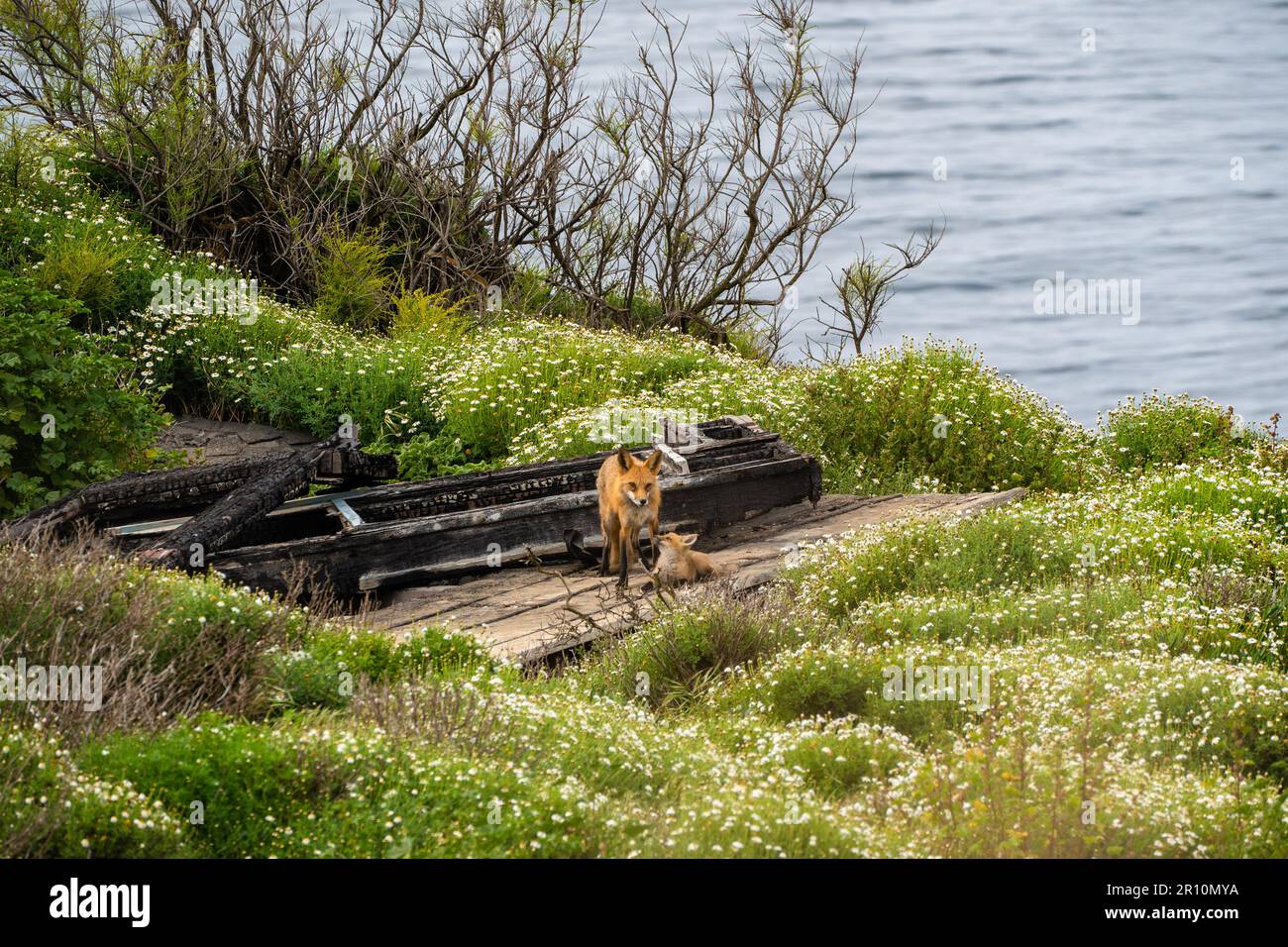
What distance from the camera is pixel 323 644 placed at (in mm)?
7484

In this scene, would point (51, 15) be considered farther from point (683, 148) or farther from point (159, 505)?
point (159, 505)

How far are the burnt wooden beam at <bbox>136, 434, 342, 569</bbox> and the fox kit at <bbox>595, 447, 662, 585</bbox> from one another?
2.25 metres

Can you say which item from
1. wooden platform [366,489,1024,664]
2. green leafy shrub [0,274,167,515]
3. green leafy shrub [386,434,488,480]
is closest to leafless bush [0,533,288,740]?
wooden platform [366,489,1024,664]

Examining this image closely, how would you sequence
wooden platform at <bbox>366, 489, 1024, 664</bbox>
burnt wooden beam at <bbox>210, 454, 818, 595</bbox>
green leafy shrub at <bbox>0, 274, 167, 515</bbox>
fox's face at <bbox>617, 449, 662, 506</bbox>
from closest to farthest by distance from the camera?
1. wooden platform at <bbox>366, 489, 1024, 664</bbox>
2. fox's face at <bbox>617, 449, 662, 506</bbox>
3. burnt wooden beam at <bbox>210, 454, 818, 595</bbox>
4. green leafy shrub at <bbox>0, 274, 167, 515</bbox>

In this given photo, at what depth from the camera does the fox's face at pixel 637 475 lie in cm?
862

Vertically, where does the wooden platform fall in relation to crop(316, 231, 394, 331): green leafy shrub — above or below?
below

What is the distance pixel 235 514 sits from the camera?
30.1 ft

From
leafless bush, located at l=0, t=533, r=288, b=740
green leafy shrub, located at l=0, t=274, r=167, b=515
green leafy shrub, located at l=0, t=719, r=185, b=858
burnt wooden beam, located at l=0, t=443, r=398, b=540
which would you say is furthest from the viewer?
green leafy shrub, located at l=0, t=274, r=167, b=515

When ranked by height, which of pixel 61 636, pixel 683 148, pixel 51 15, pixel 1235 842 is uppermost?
pixel 51 15

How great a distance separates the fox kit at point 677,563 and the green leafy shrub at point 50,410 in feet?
15.5

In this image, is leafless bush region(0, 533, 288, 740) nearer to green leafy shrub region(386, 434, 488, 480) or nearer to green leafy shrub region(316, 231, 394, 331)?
green leafy shrub region(386, 434, 488, 480)

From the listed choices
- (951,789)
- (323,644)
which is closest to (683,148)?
(323,644)

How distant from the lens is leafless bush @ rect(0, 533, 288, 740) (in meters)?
5.94

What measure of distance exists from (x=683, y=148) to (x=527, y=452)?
8.92m
